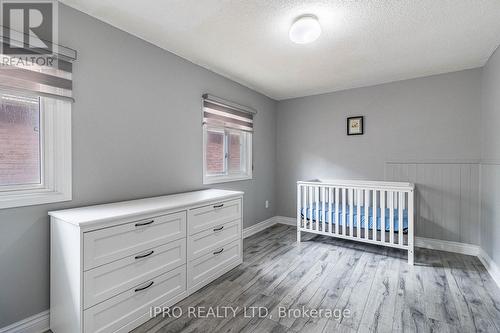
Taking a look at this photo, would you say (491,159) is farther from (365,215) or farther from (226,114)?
(226,114)

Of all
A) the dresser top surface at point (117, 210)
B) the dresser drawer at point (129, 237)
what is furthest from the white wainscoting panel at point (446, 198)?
the dresser drawer at point (129, 237)

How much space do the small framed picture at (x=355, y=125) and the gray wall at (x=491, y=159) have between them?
4.19 feet

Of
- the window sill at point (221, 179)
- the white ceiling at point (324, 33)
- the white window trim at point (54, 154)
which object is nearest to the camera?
the white window trim at point (54, 154)

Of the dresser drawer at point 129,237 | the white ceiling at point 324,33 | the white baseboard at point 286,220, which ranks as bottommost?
the white baseboard at point 286,220

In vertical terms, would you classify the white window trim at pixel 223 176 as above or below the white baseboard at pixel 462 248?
above

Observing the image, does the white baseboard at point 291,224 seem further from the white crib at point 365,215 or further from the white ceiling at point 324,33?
the white ceiling at point 324,33

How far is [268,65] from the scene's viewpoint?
8.97 feet

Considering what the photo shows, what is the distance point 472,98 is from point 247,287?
330 cm

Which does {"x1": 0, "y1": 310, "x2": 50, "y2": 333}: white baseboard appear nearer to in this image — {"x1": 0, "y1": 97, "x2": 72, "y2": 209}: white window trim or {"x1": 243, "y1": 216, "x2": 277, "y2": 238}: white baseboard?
{"x1": 0, "y1": 97, "x2": 72, "y2": 209}: white window trim

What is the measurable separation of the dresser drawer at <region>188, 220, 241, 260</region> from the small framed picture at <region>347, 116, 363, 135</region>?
7.20 feet

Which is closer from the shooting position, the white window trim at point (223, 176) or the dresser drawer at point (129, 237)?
the dresser drawer at point (129, 237)

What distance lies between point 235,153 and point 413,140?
2.38 metres

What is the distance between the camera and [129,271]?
1537 millimetres

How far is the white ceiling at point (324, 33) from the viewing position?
1677mm
